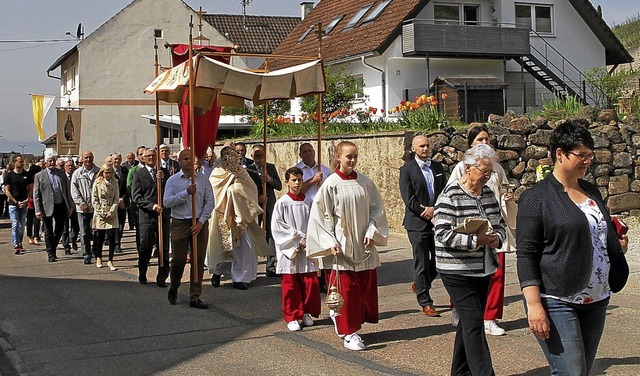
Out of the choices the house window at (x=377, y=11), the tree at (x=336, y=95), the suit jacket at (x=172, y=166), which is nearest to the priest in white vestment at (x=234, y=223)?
the suit jacket at (x=172, y=166)

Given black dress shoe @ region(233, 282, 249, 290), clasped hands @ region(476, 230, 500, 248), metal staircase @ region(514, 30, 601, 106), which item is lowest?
black dress shoe @ region(233, 282, 249, 290)

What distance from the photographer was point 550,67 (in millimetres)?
32375

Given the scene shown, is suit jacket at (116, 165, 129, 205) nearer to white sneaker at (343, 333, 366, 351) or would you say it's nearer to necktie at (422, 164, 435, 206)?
necktie at (422, 164, 435, 206)

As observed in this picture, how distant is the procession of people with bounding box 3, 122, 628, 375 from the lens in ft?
14.7

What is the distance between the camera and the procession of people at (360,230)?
14.7 ft

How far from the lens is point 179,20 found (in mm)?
44625

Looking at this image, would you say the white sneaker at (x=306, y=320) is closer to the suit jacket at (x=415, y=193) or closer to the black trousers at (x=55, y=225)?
the suit jacket at (x=415, y=193)

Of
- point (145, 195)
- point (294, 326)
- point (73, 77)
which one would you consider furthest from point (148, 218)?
point (73, 77)

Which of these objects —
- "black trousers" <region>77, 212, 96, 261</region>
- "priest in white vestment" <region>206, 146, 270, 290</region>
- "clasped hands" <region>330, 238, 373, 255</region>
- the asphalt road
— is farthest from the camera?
"black trousers" <region>77, 212, 96, 261</region>

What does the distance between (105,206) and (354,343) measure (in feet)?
22.9

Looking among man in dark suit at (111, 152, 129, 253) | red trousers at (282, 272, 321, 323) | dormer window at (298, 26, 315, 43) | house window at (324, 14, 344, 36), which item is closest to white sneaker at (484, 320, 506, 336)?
red trousers at (282, 272, 321, 323)

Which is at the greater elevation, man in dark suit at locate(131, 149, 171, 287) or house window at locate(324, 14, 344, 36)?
house window at locate(324, 14, 344, 36)

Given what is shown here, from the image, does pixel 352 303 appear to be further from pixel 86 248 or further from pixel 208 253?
pixel 86 248

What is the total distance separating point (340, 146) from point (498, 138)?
857 centimetres
